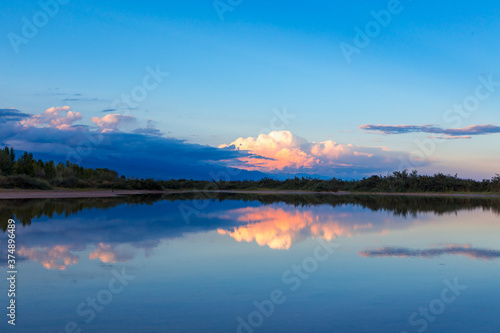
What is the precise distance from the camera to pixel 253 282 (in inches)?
313

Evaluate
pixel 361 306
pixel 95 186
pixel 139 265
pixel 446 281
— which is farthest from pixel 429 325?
pixel 95 186

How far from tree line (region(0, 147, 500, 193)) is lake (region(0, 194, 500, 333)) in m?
40.0

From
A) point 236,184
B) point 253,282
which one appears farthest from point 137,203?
point 236,184

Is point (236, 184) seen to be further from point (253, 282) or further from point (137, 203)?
point (253, 282)

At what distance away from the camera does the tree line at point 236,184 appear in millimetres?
56594

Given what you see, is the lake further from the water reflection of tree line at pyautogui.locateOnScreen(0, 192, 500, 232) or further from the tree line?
the tree line

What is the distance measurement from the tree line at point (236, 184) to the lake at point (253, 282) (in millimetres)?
39973

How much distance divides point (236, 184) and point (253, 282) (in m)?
75.4

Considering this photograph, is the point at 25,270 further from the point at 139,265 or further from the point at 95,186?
the point at 95,186

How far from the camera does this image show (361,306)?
21.2 feet

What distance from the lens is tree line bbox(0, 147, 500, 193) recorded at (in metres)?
56.6

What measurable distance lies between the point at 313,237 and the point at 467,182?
57.5 meters

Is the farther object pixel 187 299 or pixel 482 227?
pixel 482 227

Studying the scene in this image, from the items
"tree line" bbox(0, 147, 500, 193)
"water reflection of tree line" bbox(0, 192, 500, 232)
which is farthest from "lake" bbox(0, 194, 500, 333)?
"tree line" bbox(0, 147, 500, 193)
